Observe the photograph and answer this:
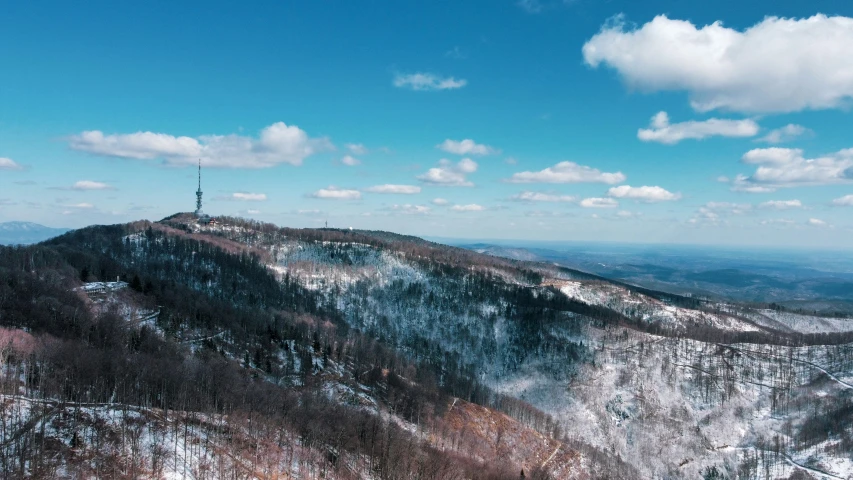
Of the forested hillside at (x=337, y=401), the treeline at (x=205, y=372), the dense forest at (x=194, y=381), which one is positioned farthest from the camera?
the treeline at (x=205, y=372)

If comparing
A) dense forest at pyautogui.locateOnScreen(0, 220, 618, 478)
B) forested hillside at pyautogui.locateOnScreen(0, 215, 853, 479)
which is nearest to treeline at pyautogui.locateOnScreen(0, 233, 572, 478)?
dense forest at pyautogui.locateOnScreen(0, 220, 618, 478)

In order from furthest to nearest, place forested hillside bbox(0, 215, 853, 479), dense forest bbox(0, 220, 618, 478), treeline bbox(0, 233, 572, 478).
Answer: treeline bbox(0, 233, 572, 478) → dense forest bbox(0, 220, 618, 478) → forested hillside bbox(0, 215, 853, 479)

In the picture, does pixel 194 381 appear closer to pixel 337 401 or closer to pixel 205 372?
pixel 205 372

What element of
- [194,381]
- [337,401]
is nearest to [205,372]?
[194,381]

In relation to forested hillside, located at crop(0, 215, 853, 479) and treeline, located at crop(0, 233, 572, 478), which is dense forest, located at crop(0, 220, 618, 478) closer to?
treeline, located at crop(0, 233, 572, 478)

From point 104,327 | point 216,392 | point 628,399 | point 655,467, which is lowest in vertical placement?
point 655,467

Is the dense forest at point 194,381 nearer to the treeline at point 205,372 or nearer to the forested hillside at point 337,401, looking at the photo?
the treeline at point 205,372

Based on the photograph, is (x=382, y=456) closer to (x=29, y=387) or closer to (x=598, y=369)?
(x=29, y=387)

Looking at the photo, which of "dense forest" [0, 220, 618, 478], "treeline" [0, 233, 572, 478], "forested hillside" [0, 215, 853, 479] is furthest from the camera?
"treeline" [0, 233, 572, 478]

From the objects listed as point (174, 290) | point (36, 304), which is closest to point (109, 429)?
point (36, 304)

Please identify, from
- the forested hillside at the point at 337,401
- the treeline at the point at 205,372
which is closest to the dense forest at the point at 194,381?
the treeline at the point at 205,372

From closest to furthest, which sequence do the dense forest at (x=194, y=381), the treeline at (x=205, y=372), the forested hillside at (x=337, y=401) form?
1. the forested hillside at (x=337, y=401)
2. the dense forest at (x=194, y=381)
3. the treeline at (x=205, y=372)
